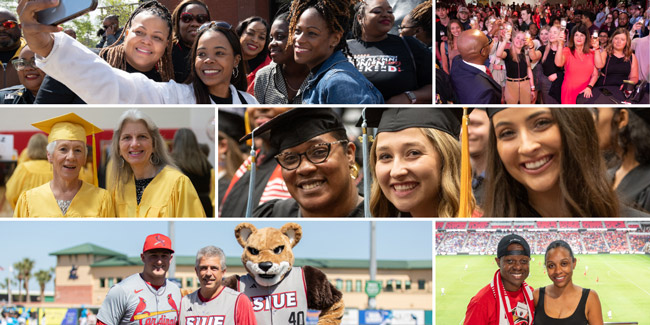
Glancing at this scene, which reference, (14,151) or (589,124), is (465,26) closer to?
(589,124)

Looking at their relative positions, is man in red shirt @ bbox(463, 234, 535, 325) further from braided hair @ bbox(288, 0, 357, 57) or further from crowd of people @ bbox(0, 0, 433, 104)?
braided hair @ bbox(288, 0, 357, 57)

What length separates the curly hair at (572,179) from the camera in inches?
195

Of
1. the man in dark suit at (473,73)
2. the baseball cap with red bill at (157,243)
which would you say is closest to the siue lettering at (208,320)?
the baseball cap with red bill at (157,243)

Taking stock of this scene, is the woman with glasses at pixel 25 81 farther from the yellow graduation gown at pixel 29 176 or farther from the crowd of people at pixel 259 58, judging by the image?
the yellow graduation gown at pixel 29 176

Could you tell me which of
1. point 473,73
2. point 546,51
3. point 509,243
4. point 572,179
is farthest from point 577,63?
point 509,243

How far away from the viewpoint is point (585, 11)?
5273 mm

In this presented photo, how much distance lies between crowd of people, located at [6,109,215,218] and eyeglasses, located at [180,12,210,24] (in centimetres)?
70

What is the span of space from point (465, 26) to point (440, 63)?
1.09ft

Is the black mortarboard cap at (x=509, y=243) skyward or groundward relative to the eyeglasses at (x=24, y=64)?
groundward

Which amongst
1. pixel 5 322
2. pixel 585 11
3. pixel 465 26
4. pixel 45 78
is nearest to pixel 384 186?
pixel 465 26

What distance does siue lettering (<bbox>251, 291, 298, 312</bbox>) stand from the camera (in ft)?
15.4

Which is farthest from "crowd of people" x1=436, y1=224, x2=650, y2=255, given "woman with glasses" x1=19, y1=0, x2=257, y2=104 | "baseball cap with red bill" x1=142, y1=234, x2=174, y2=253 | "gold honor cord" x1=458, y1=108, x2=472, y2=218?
"baseball cap with red bill" x1=142, y1=234, x2=174, y2=253

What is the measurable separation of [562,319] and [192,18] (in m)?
3.19

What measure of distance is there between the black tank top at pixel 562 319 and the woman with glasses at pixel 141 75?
93.9 inches
